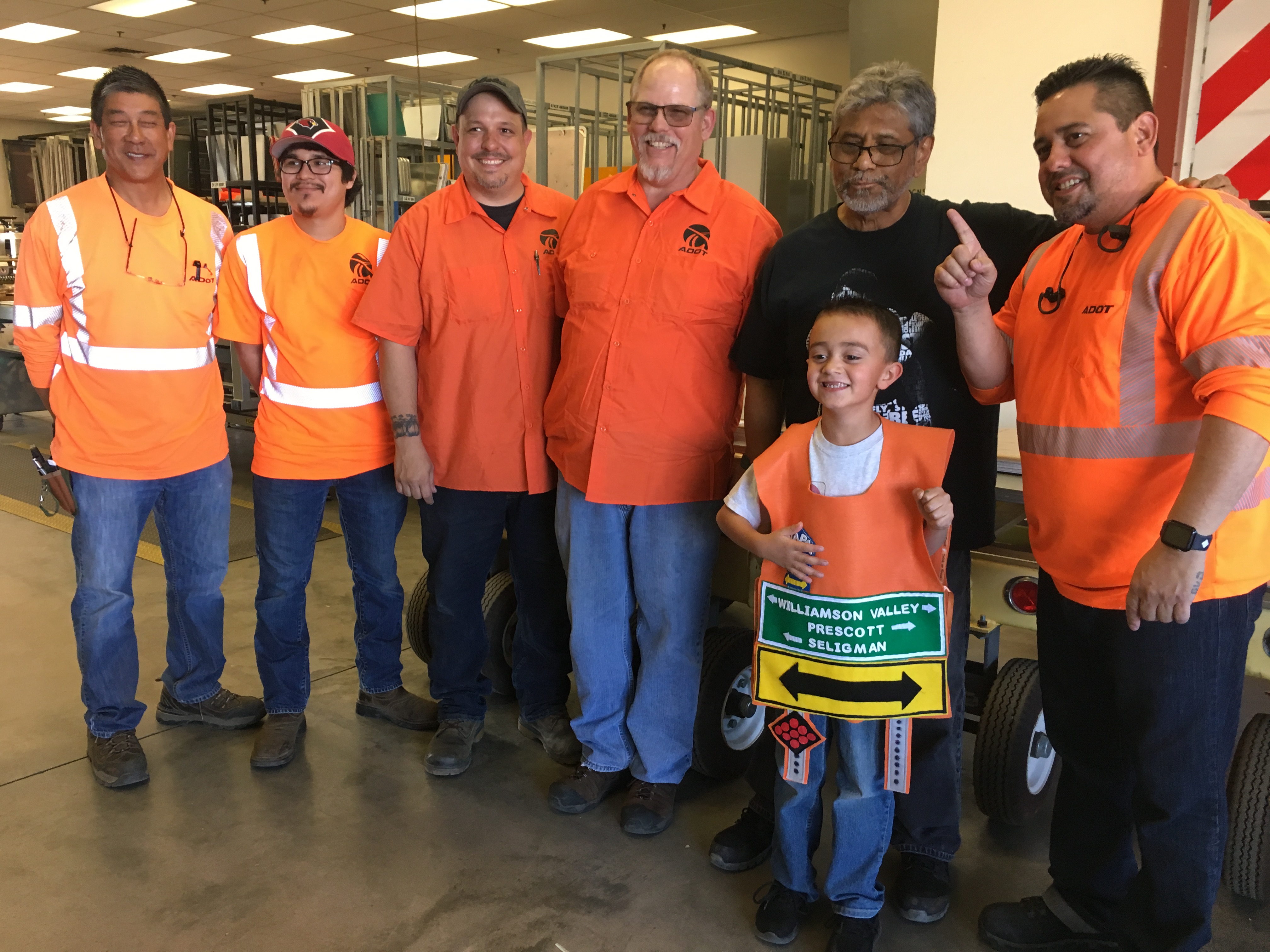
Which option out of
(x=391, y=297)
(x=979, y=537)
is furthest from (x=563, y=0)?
(x=979, y=537)

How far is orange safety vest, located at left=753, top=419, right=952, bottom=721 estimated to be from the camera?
1.85 m

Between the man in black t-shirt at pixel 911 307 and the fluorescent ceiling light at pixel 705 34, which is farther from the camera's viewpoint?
the fluorescent ceiling light at pixel 705 34

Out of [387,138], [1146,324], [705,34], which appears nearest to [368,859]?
[1146,324]

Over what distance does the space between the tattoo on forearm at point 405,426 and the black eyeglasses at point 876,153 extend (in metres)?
1.26

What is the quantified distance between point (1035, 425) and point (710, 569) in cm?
90

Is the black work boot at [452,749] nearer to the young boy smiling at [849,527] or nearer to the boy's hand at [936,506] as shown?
the young boy smiling at [849,527]

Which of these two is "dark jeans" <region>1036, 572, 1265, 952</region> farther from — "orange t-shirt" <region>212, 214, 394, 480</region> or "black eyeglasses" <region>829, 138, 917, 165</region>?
"orange t-shirt" <region>212, 214, 394, 480</region>

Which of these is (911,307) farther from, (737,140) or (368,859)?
(737,140)

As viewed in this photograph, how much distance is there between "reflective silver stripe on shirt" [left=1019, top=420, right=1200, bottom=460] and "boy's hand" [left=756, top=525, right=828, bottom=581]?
455 millimetres

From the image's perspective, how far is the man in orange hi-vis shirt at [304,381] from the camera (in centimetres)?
266

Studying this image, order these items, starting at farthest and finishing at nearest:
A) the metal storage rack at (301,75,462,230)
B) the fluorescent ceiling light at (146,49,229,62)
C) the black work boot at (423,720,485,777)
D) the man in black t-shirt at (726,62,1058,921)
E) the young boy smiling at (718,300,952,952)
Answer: the fluorescent ceiling light at (146,49,229,62) → the metal storage rack at (301,75,462,230) → the black work boot at (423,720,485,777) → the man in black t-shirt at (726,62,1058,921) → the young boy smiling at (718,300,952,952)

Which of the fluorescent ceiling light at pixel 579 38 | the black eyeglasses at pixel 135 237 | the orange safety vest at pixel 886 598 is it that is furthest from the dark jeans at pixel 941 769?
the fluorescent ceiling light at pixel 579 38

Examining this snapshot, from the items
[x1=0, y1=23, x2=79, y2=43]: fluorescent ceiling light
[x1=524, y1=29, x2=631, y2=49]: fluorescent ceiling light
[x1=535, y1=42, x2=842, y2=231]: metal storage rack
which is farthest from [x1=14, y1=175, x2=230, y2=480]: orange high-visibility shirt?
[x1=0, y1=23, x2=79, y2=43]: fluorescent ceiling light

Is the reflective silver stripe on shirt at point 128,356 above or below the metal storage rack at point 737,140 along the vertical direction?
below
